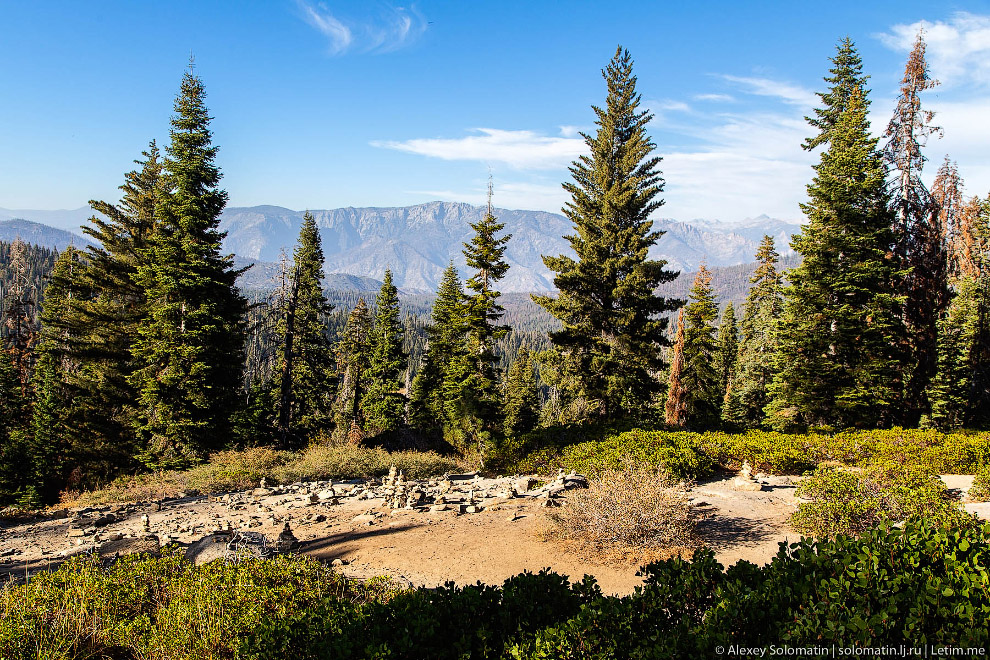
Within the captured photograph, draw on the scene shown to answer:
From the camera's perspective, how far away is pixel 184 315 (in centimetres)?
2019

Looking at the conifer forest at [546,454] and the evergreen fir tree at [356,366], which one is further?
the evergreen fir tree at [356,366]

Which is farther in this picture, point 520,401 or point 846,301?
point 520,401

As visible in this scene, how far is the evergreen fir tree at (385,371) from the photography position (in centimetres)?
3694

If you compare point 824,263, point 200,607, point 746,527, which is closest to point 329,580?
point 200,607

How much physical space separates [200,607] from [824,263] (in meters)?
21.6

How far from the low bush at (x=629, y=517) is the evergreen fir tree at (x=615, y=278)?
41.6 feet

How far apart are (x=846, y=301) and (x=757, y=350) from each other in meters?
12.5

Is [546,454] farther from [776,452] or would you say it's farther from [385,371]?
[385,371]

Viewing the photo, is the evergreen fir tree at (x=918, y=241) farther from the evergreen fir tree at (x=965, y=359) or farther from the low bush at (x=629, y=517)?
the low bush at (x=629, y=517)

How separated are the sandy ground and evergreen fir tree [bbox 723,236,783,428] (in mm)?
19795

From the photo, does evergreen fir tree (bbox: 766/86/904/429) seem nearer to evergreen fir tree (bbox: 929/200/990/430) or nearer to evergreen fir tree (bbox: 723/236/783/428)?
evergreen fir tree (bbox: 723/236/783/428)

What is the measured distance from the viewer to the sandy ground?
779cm

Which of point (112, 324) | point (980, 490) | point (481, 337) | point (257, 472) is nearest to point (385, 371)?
point (481, 337)

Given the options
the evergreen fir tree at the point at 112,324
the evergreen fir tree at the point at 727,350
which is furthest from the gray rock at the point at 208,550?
the evergreen fir tree at the point at 727,350
